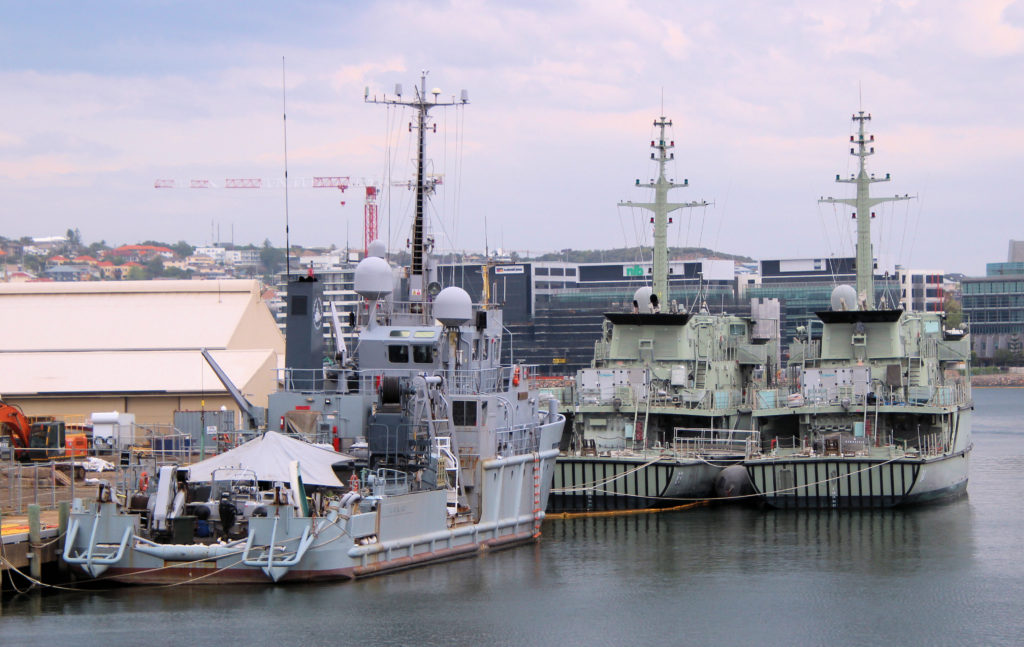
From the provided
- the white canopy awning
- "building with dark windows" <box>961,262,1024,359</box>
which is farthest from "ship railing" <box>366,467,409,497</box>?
"building with dark windows" <box>961,262,1024,359</box>

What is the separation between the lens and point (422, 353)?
36688 mm

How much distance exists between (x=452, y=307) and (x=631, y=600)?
8.72 m

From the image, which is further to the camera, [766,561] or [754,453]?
[754,453]

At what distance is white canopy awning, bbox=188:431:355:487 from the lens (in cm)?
3041

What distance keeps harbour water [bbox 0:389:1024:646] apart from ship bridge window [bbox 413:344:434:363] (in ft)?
17.4

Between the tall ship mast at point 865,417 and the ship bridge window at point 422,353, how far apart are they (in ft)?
44.8

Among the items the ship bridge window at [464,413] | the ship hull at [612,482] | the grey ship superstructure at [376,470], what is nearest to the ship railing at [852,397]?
the ship hull at [612,482]

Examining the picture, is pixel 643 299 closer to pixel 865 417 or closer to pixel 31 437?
pixel 865 417

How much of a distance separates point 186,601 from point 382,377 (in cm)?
836

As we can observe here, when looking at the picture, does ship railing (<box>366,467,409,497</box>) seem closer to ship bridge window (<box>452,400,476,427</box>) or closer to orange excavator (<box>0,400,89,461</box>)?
ship bridge window (<box>452,400,476,427</box>)

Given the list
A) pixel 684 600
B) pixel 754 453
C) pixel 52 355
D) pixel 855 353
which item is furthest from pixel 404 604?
pixel 52 355

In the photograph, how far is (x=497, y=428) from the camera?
35781mm

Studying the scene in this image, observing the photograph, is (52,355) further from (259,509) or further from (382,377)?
(259,509)

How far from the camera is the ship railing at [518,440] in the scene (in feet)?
119
